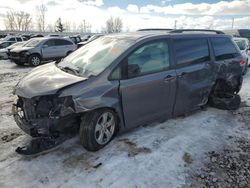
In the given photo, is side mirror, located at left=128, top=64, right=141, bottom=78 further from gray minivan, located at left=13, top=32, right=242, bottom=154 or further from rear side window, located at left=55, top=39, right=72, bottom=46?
rear side window, located at left=55, top=39, right=72, bottom=46

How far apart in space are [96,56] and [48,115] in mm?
1357

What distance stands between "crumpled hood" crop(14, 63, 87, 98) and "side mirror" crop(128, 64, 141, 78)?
766mm

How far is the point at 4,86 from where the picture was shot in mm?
8492

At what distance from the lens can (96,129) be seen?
3.69 metres

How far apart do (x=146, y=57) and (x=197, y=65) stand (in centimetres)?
134

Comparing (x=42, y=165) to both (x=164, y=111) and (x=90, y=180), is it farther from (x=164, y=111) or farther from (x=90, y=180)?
(x=164, y=111)

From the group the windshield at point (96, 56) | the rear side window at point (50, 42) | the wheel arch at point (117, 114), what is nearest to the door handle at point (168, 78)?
the windshield at point (96, 56)

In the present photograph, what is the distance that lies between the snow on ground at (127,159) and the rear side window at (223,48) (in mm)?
1610

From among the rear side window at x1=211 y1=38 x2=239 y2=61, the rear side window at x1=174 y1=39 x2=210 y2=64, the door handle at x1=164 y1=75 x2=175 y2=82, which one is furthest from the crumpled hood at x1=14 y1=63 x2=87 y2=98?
the rear side window at x1=211 y1=38 x2=239 y2=61

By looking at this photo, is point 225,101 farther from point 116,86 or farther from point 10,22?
point 10,22

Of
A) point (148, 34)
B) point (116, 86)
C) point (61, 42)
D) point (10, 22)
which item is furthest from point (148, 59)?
point (10, 22)

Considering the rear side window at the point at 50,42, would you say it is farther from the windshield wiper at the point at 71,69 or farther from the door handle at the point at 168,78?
the door handle at the point at 168,78

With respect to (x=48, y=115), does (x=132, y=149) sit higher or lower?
lower

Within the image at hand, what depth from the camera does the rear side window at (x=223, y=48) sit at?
18.0 ft
